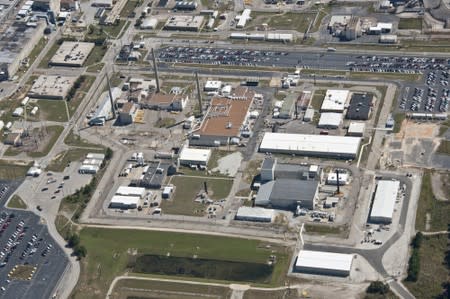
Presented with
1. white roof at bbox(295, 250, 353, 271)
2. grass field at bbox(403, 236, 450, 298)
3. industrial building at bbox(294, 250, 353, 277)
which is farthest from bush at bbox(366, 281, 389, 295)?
white roof at bbox(295, 250, 353, 271)

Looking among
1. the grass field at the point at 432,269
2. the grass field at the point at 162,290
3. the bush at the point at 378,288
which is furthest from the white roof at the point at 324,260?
the grass field at the point at 162,290

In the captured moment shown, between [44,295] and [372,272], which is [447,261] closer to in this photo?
[372,272]

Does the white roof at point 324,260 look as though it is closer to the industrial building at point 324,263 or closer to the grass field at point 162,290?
the industrial building at point 324,263

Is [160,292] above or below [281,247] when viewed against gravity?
below

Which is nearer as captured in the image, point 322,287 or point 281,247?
point 322,287

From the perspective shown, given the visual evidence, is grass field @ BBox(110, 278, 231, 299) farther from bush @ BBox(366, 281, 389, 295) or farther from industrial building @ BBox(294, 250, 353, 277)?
bush @ BBox(366, 281, 389, 295)

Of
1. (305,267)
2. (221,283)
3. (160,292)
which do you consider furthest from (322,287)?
(160,292)

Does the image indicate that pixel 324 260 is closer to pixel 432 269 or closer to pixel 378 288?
pixel 378 288
